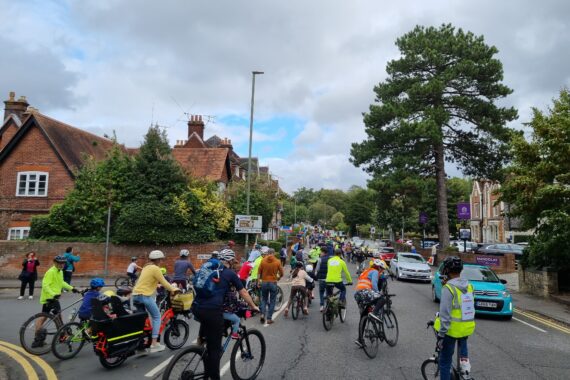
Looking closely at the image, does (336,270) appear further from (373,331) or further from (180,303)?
(180,303)

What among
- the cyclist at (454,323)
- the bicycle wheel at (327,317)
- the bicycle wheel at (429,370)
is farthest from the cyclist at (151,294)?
the cyclist at (454,323)

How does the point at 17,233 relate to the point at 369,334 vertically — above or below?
above

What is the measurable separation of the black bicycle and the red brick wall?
24843 mm

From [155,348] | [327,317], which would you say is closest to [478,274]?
[327,317]

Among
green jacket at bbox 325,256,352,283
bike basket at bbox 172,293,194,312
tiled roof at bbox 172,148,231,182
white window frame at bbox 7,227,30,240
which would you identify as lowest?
bike basket at bbox 172,293,194,312

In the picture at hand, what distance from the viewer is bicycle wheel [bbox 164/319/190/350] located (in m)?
7.82

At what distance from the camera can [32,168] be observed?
2755 cm

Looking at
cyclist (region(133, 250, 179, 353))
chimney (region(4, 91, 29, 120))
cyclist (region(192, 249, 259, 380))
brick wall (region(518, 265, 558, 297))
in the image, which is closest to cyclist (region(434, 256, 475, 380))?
cyclist (region(192, 249, 259, 380))

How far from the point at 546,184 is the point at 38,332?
16433mm

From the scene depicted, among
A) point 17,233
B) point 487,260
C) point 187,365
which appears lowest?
point 187,365

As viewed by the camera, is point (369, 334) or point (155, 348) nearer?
point (155, 348)

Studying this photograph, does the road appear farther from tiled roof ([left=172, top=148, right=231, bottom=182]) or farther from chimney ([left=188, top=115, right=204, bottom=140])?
chimney ([left=188, top=115, right=204, bottom=140])

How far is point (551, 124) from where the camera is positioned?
15289mm

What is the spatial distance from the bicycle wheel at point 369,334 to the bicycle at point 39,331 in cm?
518
